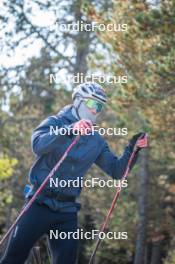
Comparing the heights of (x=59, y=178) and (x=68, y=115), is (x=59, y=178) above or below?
below

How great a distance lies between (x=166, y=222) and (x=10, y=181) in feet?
19.1

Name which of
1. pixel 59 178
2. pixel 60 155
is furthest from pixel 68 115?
pixel 59 178

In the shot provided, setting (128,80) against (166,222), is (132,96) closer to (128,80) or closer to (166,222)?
(128,80)

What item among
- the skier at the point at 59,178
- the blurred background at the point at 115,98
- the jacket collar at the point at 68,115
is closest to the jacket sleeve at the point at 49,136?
the skier at the point at 59,178

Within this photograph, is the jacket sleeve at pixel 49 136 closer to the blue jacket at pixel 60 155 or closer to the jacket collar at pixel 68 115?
the blue jacket at pixel 60 155

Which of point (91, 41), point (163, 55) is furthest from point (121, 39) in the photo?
point (91, 41)

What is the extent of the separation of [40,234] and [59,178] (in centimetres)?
41

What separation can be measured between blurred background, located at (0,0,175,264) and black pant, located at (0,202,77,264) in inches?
220

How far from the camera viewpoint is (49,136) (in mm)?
4730

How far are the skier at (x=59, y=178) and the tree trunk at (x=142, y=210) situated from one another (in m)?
14.2

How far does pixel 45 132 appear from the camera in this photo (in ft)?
15.8

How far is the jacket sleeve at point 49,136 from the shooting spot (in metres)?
4.73

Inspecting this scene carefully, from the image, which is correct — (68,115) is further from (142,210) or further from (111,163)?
(142,210)

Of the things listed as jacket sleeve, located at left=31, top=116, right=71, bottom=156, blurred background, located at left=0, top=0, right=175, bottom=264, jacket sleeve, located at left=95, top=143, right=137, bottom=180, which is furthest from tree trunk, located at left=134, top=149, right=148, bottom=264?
Result: jacket sleeve, located at left=31, top=116, right=71, bottom=156
